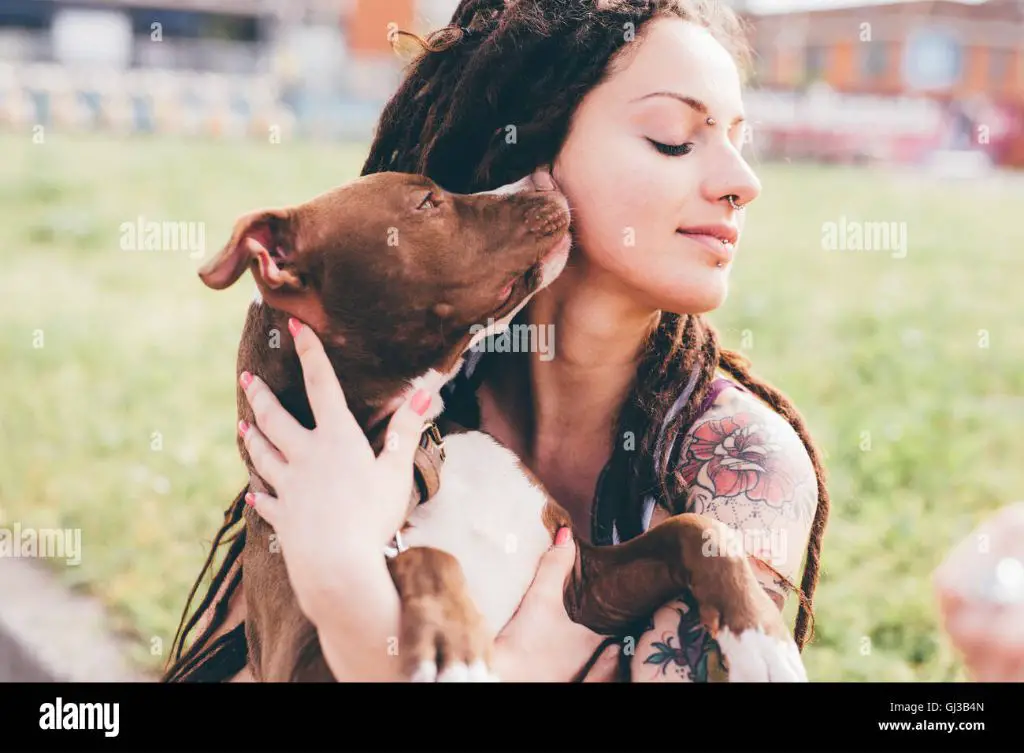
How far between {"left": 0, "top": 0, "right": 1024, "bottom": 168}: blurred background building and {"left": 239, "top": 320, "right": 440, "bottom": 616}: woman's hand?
51.6 feet

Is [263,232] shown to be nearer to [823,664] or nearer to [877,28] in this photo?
[823,664]

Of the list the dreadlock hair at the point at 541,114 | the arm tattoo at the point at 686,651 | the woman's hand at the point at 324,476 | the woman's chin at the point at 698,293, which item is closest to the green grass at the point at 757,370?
the dreadlock hair at the point at 541,114

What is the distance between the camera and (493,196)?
2.50 m

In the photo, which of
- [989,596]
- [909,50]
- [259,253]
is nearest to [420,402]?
[259,253]

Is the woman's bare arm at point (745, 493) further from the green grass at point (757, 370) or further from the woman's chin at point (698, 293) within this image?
the green grass at point (757, 370)

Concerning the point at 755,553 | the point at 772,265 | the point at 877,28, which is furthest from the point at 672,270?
the point at 877,28

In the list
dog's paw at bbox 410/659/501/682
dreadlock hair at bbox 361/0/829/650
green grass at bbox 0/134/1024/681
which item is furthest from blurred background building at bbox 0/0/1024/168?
dog's paw at bbox 410/659/501/682

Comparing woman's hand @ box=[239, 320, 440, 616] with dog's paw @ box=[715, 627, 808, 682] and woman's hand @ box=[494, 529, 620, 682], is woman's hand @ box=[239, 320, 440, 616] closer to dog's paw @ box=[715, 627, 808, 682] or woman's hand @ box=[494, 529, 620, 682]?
woman's hand @ box=[494, 529, 620, 682]

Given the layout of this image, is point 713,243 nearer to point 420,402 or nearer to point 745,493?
point 745,493

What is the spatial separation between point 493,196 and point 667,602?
960 millimetres

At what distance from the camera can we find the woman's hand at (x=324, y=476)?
212 cm

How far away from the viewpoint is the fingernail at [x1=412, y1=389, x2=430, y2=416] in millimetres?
2328

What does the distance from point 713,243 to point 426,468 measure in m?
0.78

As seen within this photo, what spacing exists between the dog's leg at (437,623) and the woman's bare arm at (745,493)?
38 centimetres
